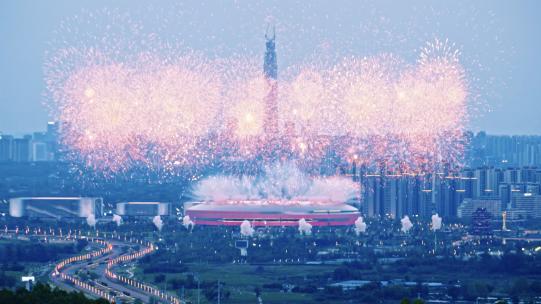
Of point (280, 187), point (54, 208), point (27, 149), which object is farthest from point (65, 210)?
point (27, 149)

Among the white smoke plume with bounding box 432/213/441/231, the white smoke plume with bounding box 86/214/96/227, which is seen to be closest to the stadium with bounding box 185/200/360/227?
the white smoke plume with bounding box 432/213/441/231

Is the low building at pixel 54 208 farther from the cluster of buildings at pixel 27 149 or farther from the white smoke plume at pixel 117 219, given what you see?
the cluster of buildings at pixel 27 149

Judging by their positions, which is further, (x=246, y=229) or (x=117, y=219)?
(x=117, y=219)

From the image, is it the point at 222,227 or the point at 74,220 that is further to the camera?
the point at 74,220

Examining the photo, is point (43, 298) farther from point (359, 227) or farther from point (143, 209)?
point (143, 209)

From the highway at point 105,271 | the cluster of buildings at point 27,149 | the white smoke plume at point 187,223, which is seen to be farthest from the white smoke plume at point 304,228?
the cluster of buildings at point 27,149

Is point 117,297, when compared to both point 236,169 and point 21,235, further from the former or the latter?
point 236,169

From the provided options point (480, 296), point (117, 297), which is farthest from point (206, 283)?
point (480, 296)
